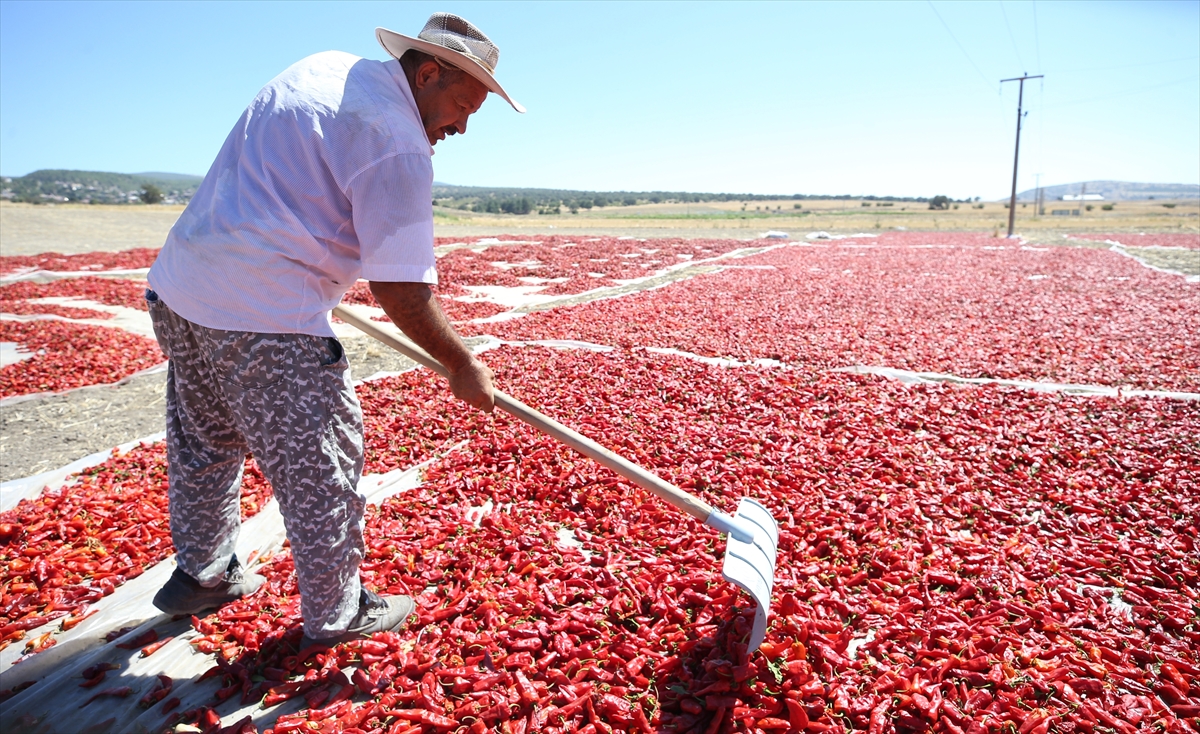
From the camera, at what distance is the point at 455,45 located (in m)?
2.33

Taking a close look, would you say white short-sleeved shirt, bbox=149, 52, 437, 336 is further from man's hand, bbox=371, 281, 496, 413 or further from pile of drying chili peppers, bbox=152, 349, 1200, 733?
pile of drying chili peppers, bbox=152, 349, 1200, 733

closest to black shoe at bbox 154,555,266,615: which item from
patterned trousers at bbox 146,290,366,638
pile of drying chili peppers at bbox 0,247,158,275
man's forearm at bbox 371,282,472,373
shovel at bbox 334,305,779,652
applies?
patterned trousers at bbox 146,290,366,638

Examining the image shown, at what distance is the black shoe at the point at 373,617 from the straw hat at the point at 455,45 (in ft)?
7.44

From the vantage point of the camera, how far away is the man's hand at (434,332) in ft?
7.73

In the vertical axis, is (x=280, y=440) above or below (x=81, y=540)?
above

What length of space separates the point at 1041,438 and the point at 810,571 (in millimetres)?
2972

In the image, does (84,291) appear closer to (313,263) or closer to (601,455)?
(313,263)

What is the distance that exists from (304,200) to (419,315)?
0.56m

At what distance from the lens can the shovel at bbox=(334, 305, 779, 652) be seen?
2736mm

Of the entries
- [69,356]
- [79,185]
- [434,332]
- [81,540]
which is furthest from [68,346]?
[79,185]

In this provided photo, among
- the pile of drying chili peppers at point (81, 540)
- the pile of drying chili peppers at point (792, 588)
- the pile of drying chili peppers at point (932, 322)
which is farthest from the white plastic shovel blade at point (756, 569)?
the pile of drying chili peppers at point (932, 322)

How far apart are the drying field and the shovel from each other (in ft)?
1.09

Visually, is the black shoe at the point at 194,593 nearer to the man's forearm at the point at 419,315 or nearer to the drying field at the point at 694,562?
the drying field at the point at 694,562

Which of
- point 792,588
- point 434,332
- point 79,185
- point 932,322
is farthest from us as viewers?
point 79,185
